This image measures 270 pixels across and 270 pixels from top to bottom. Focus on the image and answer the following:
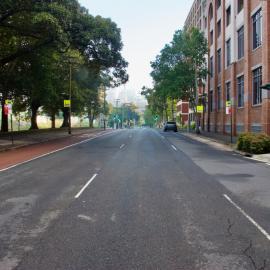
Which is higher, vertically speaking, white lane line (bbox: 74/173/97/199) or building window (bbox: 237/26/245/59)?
building window (bbox: 237/26/245/59)

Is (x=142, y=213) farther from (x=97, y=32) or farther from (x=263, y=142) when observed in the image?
(x=97, y=32)

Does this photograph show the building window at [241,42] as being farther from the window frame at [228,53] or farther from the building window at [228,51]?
the building window at [228,51]

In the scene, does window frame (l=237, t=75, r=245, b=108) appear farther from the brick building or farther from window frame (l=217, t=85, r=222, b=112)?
window frame (l=217, t=85, r=222, b=112)

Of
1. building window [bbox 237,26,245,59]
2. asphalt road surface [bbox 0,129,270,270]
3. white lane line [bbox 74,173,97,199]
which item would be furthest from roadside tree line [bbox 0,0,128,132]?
asphalt road surface [bbox 0,129,270,270]

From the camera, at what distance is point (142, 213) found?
7.99 metres

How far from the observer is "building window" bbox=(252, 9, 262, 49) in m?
33.4

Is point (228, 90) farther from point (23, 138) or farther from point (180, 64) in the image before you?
point (23, 138)

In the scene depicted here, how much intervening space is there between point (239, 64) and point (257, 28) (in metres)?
6.42

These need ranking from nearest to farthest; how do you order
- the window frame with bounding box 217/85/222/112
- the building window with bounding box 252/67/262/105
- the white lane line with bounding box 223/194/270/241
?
1. the white lane line with bounding box 223/194/270/241
2. the building window with bounding box 252/67/262/105
3. the window frame with bounding box 217/85/222/112

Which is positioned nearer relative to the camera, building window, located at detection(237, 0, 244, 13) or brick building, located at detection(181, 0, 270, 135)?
brick building, located at detection(181, 0, 270, 135)

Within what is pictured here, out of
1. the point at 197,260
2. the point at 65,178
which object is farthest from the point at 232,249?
the point at 65,178

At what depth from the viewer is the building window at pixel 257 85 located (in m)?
33.5

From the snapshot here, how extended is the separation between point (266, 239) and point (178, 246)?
4.70 ft

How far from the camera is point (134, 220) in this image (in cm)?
745
